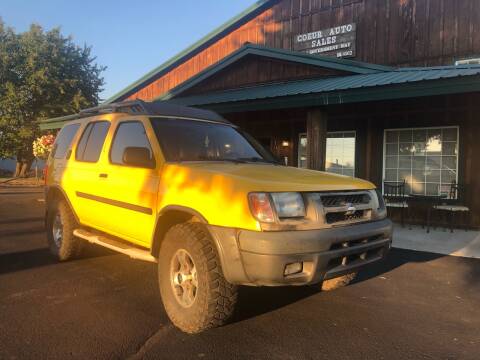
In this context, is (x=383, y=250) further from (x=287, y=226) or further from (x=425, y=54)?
(x=425, y=54)

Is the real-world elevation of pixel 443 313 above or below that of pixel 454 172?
below

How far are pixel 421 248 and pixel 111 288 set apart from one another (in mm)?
5366

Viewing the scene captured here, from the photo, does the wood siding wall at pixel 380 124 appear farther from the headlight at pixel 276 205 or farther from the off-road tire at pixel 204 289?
the off-road tire at pixel 204 289

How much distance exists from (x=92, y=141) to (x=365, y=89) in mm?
5247

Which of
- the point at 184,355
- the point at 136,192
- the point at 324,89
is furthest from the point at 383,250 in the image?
the point at 324,89

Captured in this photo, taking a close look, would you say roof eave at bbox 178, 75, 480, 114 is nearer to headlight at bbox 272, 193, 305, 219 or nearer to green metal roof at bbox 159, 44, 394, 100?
green metal roof at bbox 159, 44, 394, 100

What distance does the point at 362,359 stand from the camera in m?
3.03

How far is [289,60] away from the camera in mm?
11664

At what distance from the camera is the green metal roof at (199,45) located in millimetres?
15883

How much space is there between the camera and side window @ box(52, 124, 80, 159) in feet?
18.6

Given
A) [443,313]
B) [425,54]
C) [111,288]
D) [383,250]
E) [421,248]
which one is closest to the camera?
[383,250]

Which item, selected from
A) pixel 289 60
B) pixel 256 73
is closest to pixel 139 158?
pixel 289 60

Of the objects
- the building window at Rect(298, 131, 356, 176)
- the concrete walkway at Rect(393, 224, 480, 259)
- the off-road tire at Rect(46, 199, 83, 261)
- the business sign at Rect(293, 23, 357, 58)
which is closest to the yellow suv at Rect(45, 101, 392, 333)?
the off-road tire at Rect(46, 199, 83, 261)

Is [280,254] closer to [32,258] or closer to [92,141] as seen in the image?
[92,141]
